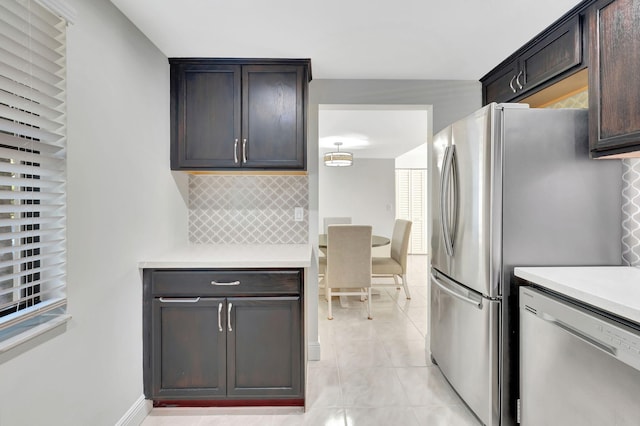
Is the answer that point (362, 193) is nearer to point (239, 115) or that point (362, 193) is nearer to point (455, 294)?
point (239, 115)

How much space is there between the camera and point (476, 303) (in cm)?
184

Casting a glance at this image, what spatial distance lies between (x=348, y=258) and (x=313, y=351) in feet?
3.95

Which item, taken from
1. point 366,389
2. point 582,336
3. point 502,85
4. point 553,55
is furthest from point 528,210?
point 366,389

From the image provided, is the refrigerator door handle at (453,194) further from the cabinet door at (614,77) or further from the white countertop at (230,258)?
the white countertop at (230,258)

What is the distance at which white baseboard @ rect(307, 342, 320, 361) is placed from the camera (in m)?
2.67

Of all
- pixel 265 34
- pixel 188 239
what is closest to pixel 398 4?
pixel 265 34

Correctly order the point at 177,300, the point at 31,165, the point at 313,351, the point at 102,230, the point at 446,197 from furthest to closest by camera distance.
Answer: the point at 313,351, the point at 446,197, the point at 177,300, the point at 102,230, the point at 31,165

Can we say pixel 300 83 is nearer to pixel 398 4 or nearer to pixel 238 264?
pixel 398 4

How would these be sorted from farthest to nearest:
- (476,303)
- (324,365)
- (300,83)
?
(324,365) < (300,83) < (476,303)

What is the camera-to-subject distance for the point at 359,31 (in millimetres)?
1940

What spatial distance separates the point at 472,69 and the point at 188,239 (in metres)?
2.59

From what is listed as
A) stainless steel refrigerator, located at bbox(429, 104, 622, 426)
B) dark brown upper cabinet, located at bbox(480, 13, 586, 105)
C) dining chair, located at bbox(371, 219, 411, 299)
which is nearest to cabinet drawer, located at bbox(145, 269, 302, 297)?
stainless steel refrigerator, located at bbox(429, 104, 622, 426)

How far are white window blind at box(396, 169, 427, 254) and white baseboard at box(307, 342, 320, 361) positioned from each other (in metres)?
5.63

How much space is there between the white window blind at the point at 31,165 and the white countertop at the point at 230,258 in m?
0.64
